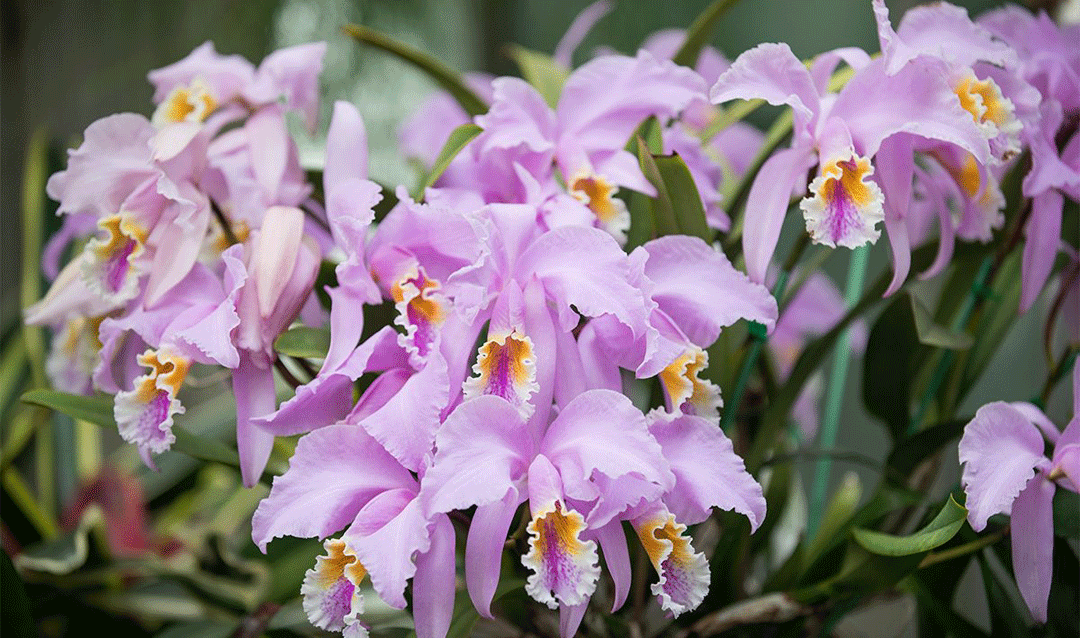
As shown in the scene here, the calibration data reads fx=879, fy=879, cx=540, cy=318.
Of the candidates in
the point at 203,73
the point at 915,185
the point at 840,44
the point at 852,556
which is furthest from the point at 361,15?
the point at 852,556

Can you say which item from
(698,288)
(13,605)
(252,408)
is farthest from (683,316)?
(13,605)

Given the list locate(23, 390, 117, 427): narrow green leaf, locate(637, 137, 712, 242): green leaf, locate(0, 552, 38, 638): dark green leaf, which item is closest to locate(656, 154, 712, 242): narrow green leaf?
locate(637, 137, 712, 242): green leaf

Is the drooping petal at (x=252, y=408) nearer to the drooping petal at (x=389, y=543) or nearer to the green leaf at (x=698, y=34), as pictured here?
the drooping petal at (x=389, y=543)

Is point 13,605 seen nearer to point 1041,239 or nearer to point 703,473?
point 703,473

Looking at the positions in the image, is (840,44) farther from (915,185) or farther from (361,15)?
(361,15)

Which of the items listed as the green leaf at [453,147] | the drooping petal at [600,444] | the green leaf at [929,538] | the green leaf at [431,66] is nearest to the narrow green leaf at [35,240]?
the green leaf at [431,66]

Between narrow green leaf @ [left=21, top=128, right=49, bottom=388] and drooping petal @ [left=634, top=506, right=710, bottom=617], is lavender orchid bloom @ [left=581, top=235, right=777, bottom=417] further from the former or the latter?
narrow green leaf @ [left=21, top=128, right=49, bottom=388]
